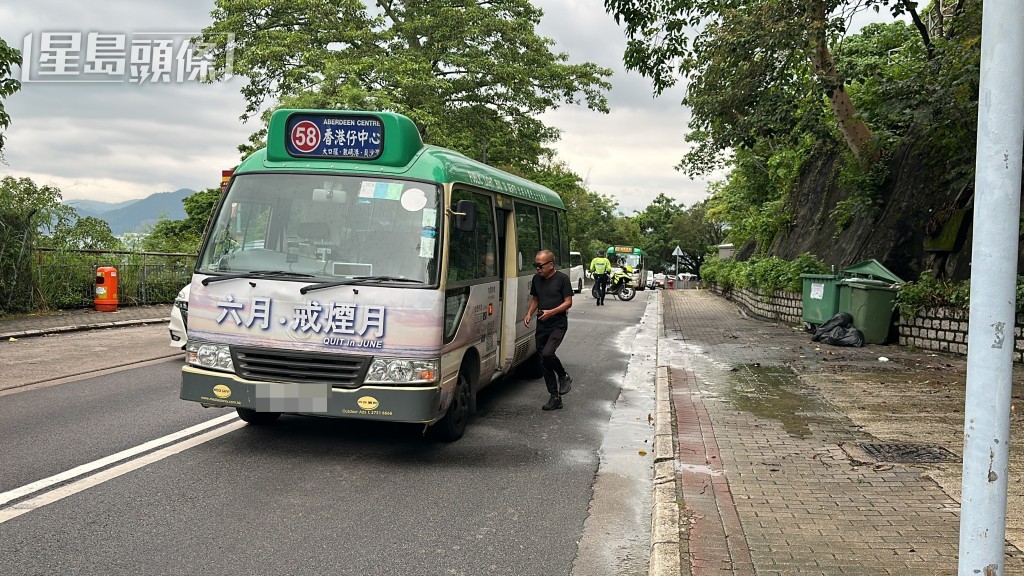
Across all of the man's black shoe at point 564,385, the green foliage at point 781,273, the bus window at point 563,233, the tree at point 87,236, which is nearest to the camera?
the man's black shoe at point 564,385

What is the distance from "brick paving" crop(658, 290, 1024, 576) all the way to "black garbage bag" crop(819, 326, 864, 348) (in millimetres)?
4906

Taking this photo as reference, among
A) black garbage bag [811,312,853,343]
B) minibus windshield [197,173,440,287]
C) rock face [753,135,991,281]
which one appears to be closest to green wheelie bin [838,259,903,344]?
black garbage bag [811,312,853,343]

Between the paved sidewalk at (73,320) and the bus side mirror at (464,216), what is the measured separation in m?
10.1

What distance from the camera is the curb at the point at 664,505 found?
167 inches

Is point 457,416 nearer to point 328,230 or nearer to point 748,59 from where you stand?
point 328,230

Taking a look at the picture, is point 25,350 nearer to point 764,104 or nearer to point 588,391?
point 588,391

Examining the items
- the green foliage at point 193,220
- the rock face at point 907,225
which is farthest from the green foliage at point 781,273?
the green foliage at point 193,220

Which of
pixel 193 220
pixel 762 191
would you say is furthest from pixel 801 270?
pixel 193 220

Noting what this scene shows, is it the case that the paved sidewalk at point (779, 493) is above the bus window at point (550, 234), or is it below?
below

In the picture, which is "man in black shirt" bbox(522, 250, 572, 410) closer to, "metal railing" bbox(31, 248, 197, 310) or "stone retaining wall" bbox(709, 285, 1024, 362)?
"stone retaining wall" bbox(709, 285, 1024, 362)

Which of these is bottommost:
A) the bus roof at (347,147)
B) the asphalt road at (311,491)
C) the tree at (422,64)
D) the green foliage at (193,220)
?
the asphalt road at (311,491)

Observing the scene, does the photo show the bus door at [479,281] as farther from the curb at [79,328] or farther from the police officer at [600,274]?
the police officer at [600,274]

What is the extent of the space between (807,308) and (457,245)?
11166 millimetres

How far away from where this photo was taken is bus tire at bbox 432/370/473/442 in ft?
22.1
